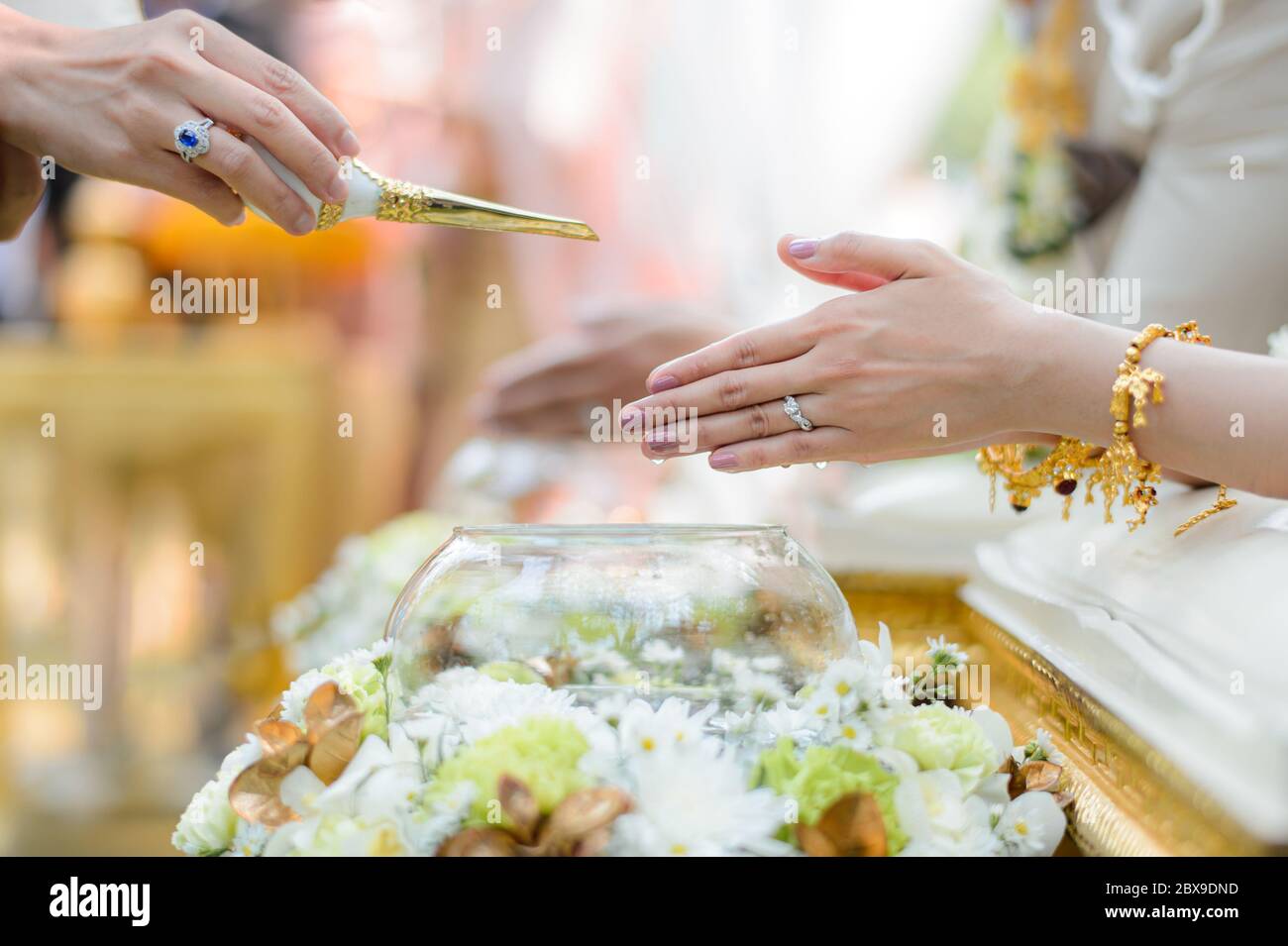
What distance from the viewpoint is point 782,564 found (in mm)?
618

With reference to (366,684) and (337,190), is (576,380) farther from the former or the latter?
(366,684)

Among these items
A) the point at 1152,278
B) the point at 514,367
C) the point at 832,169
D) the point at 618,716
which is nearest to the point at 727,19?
the point at 832,169

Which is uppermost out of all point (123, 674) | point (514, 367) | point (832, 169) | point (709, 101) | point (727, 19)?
point (727, 19)

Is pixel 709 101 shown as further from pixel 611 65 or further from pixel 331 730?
pixel 331 730

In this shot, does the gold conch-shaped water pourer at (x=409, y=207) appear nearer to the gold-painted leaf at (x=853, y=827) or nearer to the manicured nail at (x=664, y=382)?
the manicured nail at (x=664, y=382)

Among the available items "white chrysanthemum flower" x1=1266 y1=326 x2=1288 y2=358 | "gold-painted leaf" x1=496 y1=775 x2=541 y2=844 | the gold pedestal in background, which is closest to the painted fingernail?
"gold-painted leaf" x1=496 y1=775 x2=541 y2=844

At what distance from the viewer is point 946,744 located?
1.78ft

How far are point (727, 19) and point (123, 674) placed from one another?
226 cm

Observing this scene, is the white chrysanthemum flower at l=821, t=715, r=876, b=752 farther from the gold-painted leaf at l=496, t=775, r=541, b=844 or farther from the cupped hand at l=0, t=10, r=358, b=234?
the cupped hand at l=0, t=10, r=358, b=234

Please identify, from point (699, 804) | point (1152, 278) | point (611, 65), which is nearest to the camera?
point (699, 804)

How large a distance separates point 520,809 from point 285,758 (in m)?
0.14

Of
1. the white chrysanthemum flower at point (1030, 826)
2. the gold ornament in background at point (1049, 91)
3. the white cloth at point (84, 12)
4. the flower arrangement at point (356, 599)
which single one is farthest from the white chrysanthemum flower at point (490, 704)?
the gold ornament in background at point (1049, 91)

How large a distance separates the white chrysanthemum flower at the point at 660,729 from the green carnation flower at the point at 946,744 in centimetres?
10

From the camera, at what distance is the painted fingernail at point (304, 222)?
0.73m
